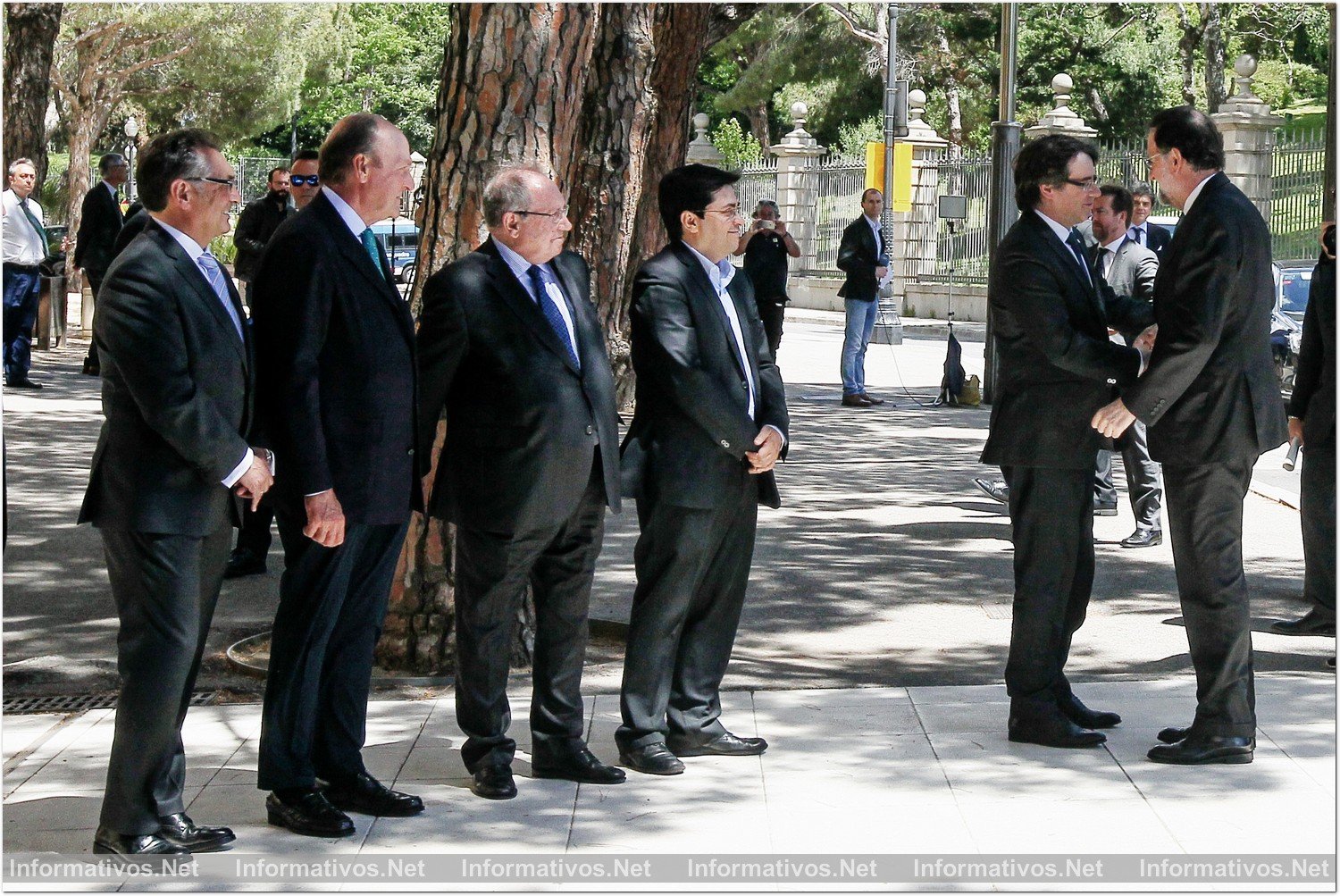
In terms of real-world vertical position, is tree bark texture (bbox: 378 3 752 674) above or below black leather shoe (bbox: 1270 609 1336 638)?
above

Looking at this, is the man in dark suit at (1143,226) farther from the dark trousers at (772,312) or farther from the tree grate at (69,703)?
the dark trousers at (772,312)

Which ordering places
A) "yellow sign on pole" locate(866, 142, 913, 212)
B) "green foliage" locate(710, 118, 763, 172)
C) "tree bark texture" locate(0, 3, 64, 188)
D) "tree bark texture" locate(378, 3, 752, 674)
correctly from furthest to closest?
"green foliage" locate(710, 118, 763, 172) → "yellow sign on pole" locate(866, 142, 913, 212) → "tree bark texture" locate(0, 3, 64, 188) → "tree bark texture" locate(378, 3, 752, 674)

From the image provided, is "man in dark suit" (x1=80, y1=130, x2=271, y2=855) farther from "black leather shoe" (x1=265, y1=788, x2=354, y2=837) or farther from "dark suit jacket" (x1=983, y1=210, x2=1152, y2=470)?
"dark suit jacket" (x1=983, y1=210, x2=1152, y2=470)

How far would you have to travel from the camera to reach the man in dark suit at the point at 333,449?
506 centimetres

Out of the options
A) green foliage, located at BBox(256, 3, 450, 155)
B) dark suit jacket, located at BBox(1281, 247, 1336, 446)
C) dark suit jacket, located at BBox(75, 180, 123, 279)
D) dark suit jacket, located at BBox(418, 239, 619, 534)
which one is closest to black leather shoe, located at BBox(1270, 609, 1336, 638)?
dark suit jacket, located at BBox(1281, 247, 1336, 446)

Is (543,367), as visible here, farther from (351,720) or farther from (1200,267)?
(1200,267)

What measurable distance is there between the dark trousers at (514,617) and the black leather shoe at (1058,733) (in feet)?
5.11

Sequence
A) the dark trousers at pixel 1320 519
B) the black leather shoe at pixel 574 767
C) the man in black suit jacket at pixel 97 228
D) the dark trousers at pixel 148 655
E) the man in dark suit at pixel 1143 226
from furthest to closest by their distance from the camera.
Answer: the man in black suit jacket at pixel 97 228
the man in dark suit at pixel 1143 226
the dark trousers at pixel 1320 519
the black leather shoe at pixel 574 767
the dark trousers at pixel 148 655

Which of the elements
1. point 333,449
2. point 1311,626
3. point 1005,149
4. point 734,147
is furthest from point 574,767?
point 734,147

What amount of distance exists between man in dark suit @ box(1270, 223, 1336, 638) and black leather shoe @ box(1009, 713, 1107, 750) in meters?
2.31

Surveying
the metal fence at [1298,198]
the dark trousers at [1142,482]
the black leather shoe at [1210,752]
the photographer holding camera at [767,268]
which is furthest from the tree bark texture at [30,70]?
the black leather shoe at [1210,752]

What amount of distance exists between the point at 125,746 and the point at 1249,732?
3.54 metres

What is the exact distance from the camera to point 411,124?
6694cm

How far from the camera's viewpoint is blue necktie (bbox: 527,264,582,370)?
5.55 m
